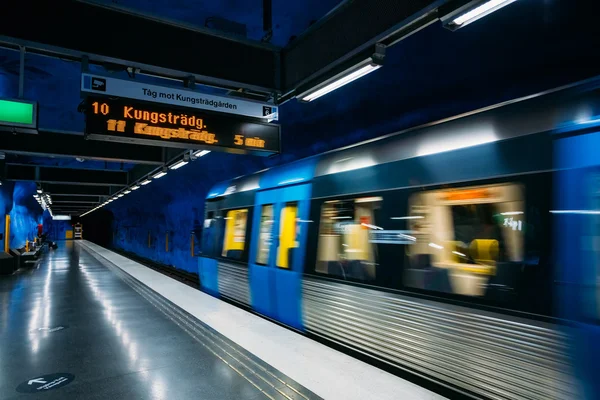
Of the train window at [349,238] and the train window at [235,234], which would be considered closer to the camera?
the train window at [349,238]

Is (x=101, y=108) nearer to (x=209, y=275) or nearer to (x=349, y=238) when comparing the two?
(x=349, y=238)

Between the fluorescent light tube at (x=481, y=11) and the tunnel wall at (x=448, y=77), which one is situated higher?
the tunnel wall at (x=448, y=77)

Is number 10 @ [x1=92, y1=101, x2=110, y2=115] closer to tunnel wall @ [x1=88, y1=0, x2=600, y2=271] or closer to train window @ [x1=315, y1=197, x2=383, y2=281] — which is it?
train window @ [x1=315, y1=197, x2=383, y2=281]

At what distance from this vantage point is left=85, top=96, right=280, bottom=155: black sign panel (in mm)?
4684

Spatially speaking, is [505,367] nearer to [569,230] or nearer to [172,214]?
[569,230]

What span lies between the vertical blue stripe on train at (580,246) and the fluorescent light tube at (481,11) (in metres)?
1.17

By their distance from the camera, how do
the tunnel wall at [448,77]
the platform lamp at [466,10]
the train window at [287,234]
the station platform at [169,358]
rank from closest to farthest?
the platform lamp at [466,10] < the station platform at [169,358] < the tunnel wall at [448,77] < the train window at [287,234]

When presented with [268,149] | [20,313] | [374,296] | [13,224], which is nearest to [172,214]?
[13,224]

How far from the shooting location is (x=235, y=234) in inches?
326

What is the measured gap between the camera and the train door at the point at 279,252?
5.97m

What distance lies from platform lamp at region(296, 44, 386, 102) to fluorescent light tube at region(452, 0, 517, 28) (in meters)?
0.87

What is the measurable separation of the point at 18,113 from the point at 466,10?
19.1ft

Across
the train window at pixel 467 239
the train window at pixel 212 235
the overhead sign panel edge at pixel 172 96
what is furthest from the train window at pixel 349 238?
the train window at pixel 212 235

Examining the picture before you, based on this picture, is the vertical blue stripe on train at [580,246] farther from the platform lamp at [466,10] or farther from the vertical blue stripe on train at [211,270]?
the vertical blue stripe on train at [211,270]
